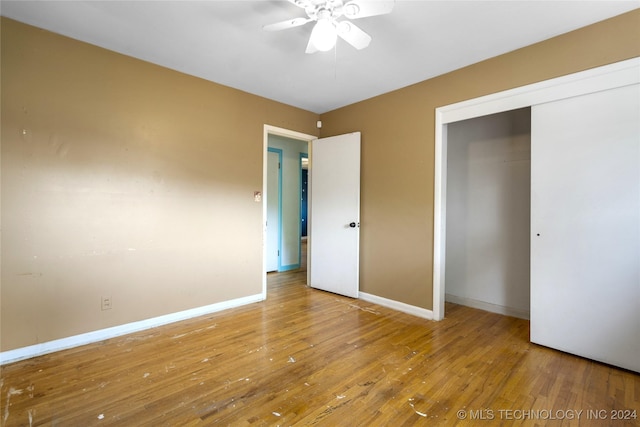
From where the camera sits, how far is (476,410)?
5.57ft

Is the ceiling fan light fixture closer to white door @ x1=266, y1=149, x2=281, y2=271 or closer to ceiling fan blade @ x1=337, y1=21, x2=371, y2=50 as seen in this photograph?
ceiling fan blade @ x1=337, y1=21, x2=371, y2=50

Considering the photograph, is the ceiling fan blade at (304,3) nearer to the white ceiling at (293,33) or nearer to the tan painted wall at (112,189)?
the white ceiling at (293,33)

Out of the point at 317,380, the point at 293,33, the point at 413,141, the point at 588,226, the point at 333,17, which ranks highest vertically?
the point at 293,33

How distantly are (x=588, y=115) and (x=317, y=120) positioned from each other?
3.09 meters

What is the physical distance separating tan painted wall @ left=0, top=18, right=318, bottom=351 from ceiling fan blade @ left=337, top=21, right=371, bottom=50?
189cm

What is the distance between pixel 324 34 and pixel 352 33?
0.62 feet

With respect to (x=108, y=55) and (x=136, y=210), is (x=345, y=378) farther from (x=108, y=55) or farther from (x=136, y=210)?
(x=108, y=55)

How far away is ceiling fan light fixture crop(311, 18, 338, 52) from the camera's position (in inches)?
73.8

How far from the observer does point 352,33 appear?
6.34 feet

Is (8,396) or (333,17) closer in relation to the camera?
(8,396)

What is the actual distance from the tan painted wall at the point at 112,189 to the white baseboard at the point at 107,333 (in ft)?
0.17

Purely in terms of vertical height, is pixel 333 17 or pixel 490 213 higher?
pixel 333 17

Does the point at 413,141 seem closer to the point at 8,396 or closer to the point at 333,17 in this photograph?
the point at 333,17

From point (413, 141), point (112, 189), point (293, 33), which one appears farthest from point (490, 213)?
point (112, 189)
